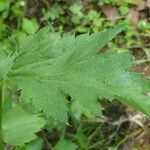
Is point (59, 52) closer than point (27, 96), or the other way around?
point (27, 96)

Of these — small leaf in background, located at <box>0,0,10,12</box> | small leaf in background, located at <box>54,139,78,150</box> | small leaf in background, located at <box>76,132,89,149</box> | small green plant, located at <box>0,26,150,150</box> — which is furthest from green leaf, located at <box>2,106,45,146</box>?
small leaf in background, located at <box>0,0,10,12</box>

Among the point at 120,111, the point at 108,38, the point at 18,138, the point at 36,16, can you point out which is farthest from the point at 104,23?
the point at 108,38

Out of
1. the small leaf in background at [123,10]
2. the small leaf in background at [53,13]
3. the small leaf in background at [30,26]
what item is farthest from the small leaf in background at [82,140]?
the small leaf in background at [123,10]

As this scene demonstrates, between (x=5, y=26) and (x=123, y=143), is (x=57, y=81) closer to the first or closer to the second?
(x=123, y=143)

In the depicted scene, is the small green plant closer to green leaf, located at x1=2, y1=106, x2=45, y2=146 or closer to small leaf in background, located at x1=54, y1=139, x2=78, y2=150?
green leaf, located at x1=2, y1=106, x2=45, y2=146

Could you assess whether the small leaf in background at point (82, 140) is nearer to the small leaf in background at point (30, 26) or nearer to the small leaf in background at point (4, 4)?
the small leaf in background at point (30, 26)

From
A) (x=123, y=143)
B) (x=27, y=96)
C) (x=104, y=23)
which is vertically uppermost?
(x=27, y=96)
